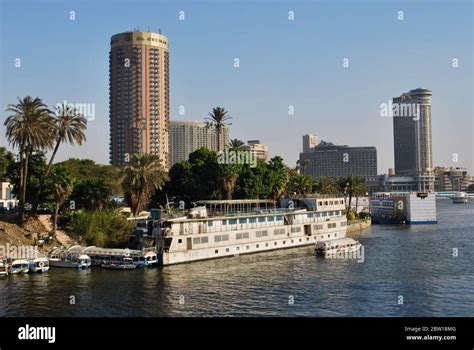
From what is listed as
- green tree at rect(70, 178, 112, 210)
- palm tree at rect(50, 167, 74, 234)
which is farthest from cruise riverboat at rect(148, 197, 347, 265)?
green tree at rect(70, 178, 112, 210)

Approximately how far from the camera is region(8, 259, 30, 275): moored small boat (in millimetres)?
60656

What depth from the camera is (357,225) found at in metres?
126

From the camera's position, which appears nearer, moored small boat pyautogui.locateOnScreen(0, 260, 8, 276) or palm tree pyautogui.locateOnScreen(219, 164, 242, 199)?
moored small boat pyautogui.locateOnScreen(0, 260, 8, 276)

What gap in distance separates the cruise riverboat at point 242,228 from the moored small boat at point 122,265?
413 centimetres

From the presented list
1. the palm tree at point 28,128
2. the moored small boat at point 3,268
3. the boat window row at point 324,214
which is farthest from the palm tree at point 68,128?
the boat window row at point 324,214

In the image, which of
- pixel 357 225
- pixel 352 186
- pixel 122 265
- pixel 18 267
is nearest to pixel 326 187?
pixel 352 186

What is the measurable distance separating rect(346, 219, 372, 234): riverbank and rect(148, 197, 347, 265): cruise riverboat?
1894 centimetres

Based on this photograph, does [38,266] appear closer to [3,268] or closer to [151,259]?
[3,268]

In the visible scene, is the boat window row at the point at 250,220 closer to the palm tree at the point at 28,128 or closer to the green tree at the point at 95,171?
the palm tree at the point at 28,128

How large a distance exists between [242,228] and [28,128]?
Result: 112ft

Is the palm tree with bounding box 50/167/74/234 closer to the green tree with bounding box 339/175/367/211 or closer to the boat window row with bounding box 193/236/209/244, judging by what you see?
the boat window row with bounding box 193/236/209/244

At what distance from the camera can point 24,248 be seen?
224 ft
